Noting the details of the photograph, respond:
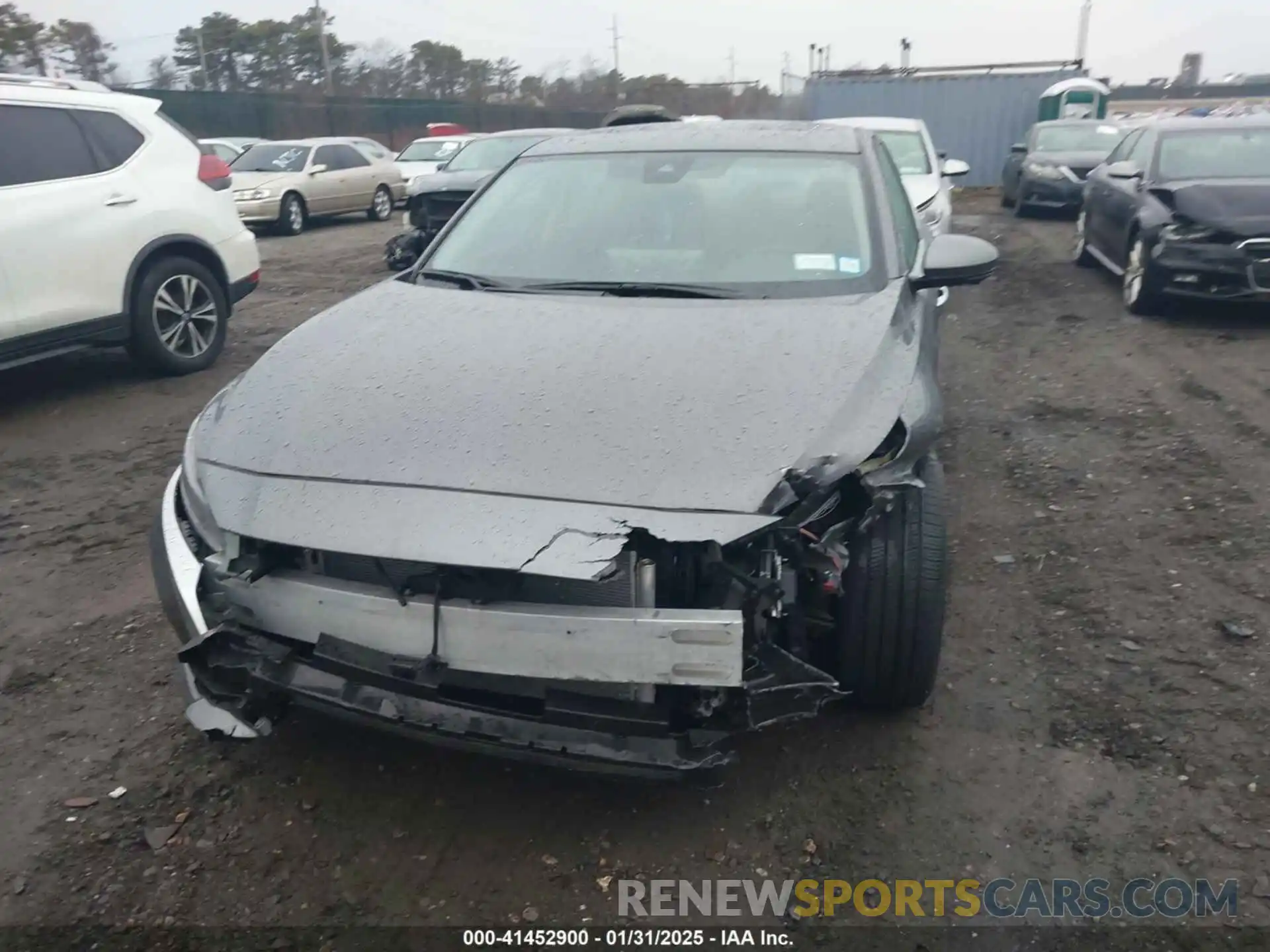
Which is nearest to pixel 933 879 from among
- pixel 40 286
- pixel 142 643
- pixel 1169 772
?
pixel 1169 772

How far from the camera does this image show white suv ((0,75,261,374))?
5648 millimetres

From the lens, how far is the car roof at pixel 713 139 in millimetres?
3852

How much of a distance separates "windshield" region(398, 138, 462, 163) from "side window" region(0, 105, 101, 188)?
43.5ft

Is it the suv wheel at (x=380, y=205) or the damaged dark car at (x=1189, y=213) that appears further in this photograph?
the suv wheel at (x=380, y=205)

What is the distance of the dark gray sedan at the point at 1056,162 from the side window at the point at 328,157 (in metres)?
10.7

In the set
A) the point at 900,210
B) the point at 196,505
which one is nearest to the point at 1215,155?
the point at 900,210

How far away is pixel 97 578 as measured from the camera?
382cm

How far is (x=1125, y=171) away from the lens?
797cm

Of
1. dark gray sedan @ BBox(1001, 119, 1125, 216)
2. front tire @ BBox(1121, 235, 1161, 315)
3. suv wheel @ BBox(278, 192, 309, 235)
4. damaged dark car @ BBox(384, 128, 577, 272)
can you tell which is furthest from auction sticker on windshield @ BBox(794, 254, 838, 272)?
suv wheel @ BBox(278, 192, 309, 235)

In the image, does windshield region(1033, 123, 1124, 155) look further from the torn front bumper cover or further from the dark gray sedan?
the torn front bumper cover

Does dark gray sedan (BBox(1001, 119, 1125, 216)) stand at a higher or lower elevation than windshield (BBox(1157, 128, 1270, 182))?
lower

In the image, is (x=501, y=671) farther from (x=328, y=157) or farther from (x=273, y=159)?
(x=328, y=157)

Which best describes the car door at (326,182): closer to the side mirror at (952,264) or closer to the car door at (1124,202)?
the car door at (1124,202)

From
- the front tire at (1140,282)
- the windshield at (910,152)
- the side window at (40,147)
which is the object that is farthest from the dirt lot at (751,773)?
the windshield at (910,152)
